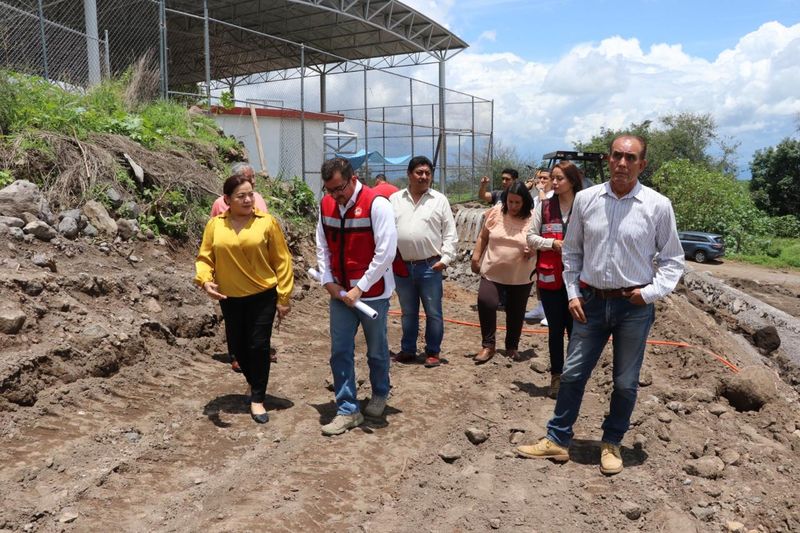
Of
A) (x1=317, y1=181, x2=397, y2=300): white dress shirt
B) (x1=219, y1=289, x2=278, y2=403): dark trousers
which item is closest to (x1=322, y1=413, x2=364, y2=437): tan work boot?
(x1=219, y1=289, x2=278, y2=403): dark trousers

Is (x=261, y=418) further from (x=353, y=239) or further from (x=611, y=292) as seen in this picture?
(x=611, y=292)

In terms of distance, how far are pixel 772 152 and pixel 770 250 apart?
916 centimetres

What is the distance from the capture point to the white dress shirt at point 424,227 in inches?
224

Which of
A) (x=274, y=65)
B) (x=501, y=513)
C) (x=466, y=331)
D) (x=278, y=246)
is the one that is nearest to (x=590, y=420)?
(x=501, y=513)

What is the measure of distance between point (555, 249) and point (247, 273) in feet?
7.53

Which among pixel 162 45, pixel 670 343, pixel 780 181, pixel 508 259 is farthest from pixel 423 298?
pixel 780 181

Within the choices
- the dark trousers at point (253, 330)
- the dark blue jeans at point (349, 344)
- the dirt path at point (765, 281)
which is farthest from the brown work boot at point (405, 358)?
the dirt path at point (765, 281)

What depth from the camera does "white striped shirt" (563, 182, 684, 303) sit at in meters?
3.60

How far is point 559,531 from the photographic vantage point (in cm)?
331

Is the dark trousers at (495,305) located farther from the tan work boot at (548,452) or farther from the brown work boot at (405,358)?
the tan work boot at (548,452)

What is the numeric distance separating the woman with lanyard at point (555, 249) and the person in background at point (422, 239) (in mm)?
870

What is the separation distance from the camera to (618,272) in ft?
11.9

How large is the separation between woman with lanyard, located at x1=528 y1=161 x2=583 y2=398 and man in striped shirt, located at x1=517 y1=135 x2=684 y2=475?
111 cm

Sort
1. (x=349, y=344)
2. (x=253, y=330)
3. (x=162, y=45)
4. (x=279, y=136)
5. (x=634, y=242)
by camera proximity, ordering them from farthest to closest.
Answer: (x=279, y=136) < (x=162, y=45) < (x=253, y=330) < (x=349, y=344) < (x=634, y=242)
